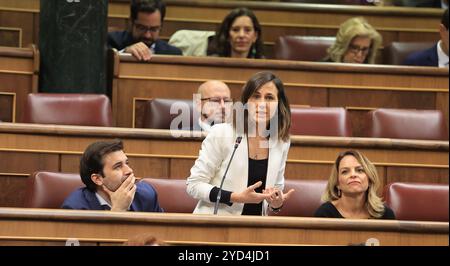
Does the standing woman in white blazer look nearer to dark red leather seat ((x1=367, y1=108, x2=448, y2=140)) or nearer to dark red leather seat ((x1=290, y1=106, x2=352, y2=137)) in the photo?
dark red leather seat ((x1=290, y1=106, x2=352, y2=137))

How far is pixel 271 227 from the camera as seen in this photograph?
186 centimetres

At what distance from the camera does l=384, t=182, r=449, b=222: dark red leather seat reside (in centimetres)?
227

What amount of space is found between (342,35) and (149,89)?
59 centimetres

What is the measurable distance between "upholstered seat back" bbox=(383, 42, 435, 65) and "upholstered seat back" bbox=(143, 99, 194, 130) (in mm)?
817

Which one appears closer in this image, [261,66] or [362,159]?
[362,159]

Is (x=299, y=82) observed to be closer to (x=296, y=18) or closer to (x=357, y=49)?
(x=357, y=49)

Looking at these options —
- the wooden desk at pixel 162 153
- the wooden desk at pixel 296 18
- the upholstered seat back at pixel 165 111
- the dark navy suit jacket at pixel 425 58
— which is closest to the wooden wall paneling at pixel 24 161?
the wooden desk at pixel 162 153

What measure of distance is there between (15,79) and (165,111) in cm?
41

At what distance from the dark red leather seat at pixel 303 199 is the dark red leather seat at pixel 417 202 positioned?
147 millimetres

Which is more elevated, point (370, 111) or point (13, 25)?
point (13, 25)

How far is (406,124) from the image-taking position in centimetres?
269

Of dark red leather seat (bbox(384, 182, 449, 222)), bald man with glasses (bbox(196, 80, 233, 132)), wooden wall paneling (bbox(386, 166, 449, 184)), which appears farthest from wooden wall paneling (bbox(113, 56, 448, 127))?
dark red leather seat (bbox(384, 182, 449, 222))
